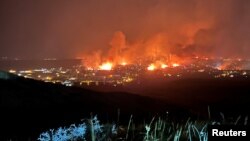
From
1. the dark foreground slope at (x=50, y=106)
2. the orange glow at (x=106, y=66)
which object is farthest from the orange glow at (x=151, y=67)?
the dark foreground slope at (x=50, y=106)

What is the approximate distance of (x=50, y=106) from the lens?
1086 inches

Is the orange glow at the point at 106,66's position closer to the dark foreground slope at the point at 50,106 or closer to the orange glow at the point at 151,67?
the orange glow at the point at 151,67

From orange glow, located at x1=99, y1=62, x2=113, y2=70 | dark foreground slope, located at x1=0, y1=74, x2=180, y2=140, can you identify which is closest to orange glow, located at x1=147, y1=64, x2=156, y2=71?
orange glow, located at x1=99, y1=62, x2=113, y2=70

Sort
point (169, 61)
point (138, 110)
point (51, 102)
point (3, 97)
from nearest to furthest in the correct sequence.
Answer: point (3, 97)
point (51, 102)
point (138, 110)
point (169, 61)

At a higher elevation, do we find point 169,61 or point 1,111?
point 169,61

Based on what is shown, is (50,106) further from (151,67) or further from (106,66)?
(106,66)

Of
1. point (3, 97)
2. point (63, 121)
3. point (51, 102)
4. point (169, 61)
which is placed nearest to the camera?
point (63, 121)

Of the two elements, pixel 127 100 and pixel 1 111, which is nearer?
pixel 1 111

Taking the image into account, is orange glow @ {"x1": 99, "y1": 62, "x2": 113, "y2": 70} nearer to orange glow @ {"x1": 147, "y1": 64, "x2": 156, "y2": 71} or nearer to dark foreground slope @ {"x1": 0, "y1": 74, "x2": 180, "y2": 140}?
orange glow @ {"x1": 147, "y1": 64, "x2": 156, "y2": 71}

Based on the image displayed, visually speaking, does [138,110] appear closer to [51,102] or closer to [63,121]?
[51,102]

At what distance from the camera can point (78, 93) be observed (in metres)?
34.3

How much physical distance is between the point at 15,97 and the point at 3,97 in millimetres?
922

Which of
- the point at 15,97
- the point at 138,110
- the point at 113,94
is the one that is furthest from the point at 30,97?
the point at 113,94

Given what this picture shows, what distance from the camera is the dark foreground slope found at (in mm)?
21641
